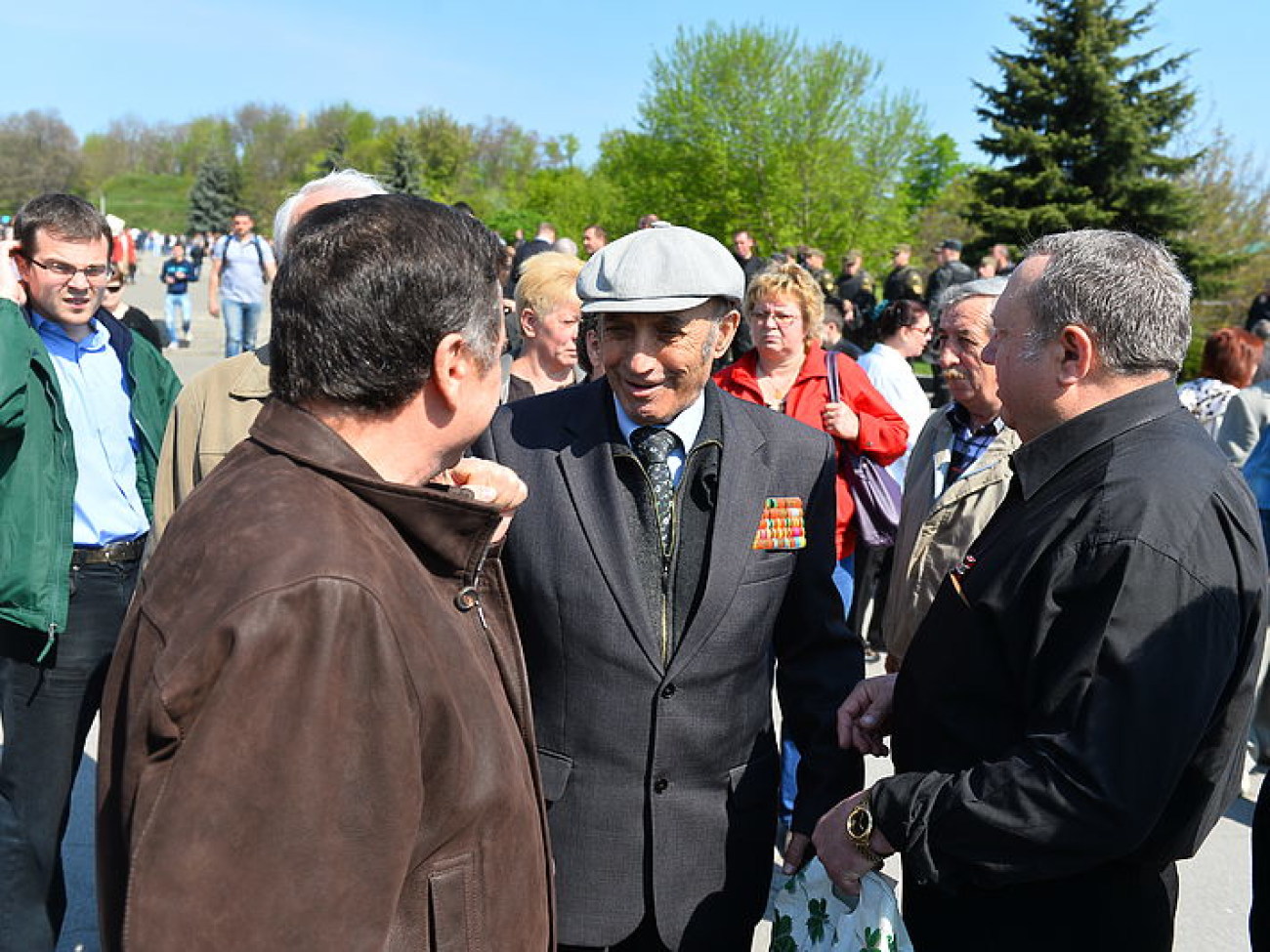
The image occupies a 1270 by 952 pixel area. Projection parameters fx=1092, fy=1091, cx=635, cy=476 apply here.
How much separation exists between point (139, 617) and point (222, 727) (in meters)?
0.20

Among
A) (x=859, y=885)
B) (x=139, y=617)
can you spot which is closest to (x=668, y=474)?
(x=859, y=885)

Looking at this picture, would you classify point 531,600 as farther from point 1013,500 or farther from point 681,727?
point 1013,500

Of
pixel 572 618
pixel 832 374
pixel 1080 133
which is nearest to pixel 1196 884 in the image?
pixel 832 374

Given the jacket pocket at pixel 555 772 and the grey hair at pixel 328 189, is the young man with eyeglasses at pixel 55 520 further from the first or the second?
the jacket pocket at pixel 555 772

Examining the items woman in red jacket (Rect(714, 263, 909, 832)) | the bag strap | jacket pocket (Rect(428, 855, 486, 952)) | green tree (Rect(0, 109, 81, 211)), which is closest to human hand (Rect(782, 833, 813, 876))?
jacket pocket (Rect(428, 855, 486, 952))

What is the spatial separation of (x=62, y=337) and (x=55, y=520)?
1.81 ft

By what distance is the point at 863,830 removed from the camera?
200cm

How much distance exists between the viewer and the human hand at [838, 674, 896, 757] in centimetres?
227

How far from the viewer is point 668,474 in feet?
→ 7.53

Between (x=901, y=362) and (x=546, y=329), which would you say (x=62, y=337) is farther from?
A: (x=901, y=362)

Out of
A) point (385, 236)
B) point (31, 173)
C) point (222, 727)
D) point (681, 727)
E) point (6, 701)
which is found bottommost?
point (6, 701)

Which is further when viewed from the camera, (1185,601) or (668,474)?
(668,474)

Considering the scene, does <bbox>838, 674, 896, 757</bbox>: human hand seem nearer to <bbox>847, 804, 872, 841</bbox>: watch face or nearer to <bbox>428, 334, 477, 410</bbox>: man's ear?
<bbox>847, 804, 872, 841</bbox>: watch face

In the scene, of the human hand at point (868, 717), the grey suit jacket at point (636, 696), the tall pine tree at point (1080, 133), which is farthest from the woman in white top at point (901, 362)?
the tall pine tree at point (1080, 133)
